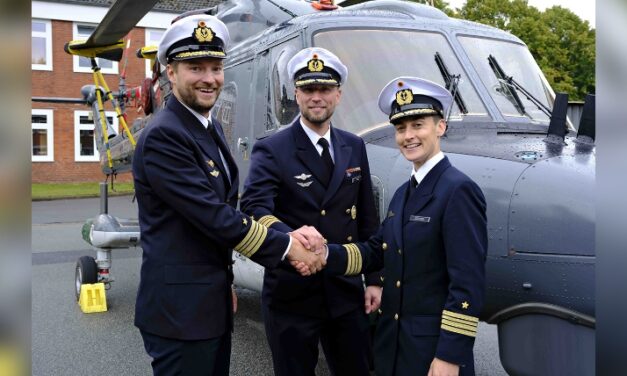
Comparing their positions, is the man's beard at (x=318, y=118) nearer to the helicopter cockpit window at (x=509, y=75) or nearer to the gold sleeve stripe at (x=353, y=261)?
the gold sleeve stripe at (x=353, y=261)

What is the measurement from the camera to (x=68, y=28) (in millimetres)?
25172

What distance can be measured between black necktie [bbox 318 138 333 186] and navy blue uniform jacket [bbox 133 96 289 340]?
1.59ft

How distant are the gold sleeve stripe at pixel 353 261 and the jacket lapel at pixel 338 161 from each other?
10.3 inches

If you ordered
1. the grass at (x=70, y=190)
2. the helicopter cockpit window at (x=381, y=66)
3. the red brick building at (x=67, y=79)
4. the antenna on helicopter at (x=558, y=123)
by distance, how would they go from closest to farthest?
the antenna on helicopter at (x=558, y=123)
the helicopter cockpit window at (x=381, y=66)
the grass at (x=70, y=190)
the red brick building at (x=67, y=79)

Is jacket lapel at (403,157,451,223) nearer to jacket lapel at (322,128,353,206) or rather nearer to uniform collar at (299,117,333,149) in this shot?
jacket lapel at (322,128,353,206)

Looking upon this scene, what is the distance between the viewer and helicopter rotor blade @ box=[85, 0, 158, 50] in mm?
4766

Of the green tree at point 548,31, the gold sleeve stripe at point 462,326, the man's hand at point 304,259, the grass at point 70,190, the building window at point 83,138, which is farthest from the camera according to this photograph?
the green tree at point 548,31

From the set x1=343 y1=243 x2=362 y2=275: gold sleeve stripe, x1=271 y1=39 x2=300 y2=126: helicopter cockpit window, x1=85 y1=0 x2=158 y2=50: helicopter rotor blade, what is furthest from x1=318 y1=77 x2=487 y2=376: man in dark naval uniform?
x1=85 y1=0 x2=158 y2=50: helicopter rotor blade

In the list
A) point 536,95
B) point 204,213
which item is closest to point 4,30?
point 204,213

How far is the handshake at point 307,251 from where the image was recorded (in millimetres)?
2508

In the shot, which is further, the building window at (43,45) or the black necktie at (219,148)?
the building window at (43,45)

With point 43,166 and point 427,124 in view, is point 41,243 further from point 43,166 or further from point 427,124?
point 43,166

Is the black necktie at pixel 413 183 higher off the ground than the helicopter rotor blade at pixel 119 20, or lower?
lower

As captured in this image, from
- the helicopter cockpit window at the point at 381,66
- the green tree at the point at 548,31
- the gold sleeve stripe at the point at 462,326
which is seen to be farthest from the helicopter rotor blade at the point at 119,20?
the green tree at the point at 548,31
